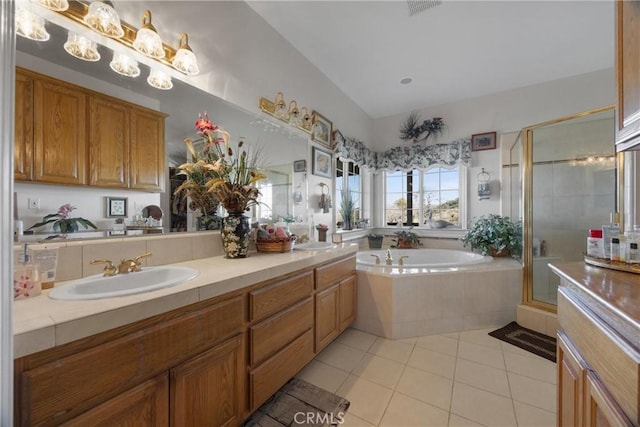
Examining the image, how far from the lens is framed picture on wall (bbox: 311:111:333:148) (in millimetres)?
2835

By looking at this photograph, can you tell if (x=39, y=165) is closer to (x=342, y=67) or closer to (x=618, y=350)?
(x=618, y=350)

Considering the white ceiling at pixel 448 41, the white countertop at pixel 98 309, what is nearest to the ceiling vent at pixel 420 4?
the white ceiling at pixel 448 41

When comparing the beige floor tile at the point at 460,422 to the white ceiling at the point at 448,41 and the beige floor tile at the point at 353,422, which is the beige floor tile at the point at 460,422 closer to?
the beige floor tile at the point at 353,422

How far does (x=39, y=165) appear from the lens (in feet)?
3.30

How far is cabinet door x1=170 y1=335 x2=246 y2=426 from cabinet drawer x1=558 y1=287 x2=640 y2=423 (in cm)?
123

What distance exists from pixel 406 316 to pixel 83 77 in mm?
2650

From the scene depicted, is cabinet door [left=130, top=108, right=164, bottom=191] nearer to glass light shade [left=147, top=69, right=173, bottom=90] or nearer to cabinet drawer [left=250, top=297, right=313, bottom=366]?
glass light shade [left=147, top=69, right=173, bottom=90]

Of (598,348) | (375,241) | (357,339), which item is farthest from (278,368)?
(375,241)

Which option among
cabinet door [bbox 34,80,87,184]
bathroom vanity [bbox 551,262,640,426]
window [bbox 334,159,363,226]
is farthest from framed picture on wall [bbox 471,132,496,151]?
cabinet door [bbox 34,80,87,184]

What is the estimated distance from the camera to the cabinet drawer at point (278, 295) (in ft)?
4.13

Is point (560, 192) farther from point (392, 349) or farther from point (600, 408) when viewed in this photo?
point (600, 408)

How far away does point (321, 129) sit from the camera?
9.77ft

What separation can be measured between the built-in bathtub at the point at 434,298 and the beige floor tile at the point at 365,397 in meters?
0.68

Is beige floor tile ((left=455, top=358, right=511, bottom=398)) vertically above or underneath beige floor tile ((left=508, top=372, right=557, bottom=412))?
underneath
